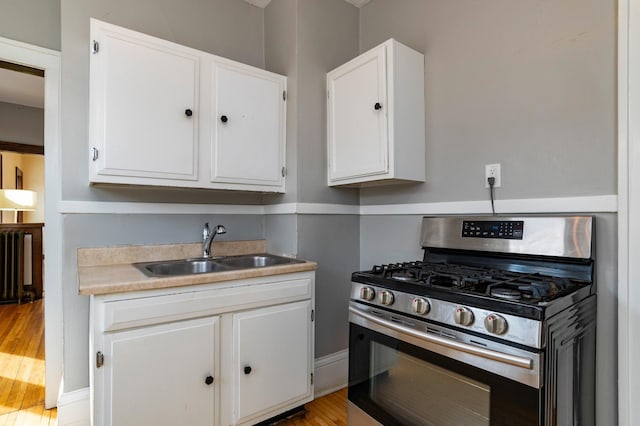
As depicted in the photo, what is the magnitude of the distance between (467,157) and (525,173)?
0.98 ft

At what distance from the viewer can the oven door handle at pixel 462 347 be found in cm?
99

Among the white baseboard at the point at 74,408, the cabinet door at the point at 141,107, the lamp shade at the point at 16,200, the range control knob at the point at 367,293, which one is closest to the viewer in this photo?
the range control knob at the point at 367,293

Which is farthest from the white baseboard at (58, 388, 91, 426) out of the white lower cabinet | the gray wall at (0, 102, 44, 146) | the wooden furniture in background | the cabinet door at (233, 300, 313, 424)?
the wooden furniture in background

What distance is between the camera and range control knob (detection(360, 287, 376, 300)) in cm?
145

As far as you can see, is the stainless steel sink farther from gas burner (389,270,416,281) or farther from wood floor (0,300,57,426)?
wood floor (0,300,57,426)

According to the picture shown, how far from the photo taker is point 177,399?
146cm

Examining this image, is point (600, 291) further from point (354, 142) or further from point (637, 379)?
point (354, 142)

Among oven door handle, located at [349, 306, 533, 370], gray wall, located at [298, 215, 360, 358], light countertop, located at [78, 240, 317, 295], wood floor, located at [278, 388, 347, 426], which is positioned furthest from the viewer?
gray wall, located at [298, 215, 360, 358]

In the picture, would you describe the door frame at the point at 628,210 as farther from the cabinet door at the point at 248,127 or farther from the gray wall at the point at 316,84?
the cabinet door at the point at 248,127

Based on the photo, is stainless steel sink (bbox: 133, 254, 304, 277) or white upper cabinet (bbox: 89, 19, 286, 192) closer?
white upper cabinet (bbox: 89, 19, 286, 192)

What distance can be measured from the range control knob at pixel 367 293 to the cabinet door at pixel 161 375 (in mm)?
678

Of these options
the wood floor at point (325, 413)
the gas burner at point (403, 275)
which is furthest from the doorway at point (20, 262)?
the gas burner at point (403, 275)

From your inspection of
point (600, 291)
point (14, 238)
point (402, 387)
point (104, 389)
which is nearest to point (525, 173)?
point (600, 291)

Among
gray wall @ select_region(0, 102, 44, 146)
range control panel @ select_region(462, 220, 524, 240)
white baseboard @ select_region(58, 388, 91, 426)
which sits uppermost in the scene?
gray wall @ select_region(0, 102, 44, 146)
